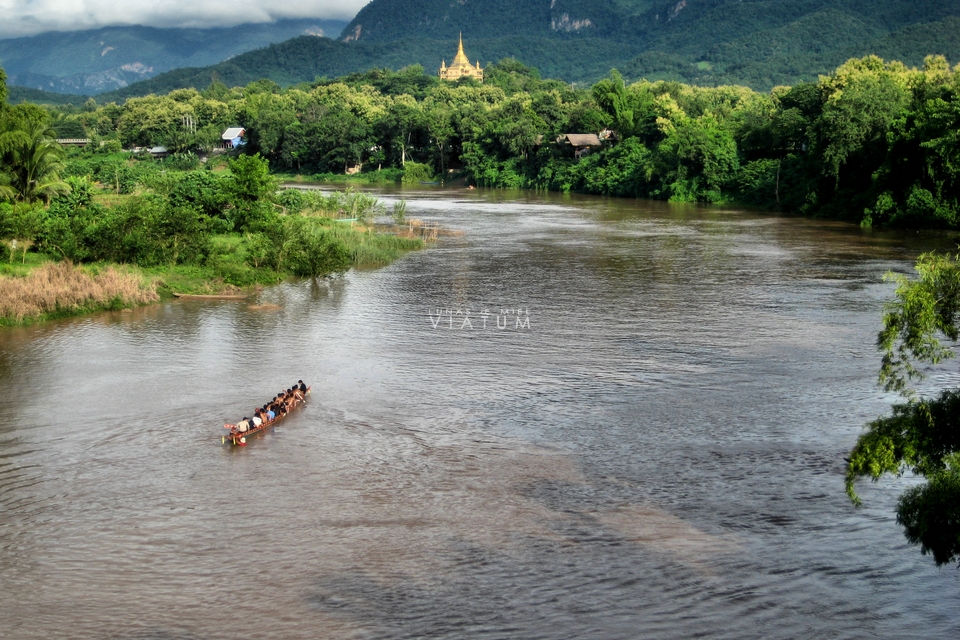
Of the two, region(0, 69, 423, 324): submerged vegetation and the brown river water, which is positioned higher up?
region(0, 69, 423, 324): submerged vegetation

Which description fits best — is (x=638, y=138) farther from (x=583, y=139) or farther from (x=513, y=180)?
(x=513, y=180)

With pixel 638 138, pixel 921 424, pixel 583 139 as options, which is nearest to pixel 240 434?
pixel 921 424

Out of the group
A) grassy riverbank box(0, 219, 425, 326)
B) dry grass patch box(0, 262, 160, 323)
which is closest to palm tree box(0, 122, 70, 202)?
grassy riverbank box(0, 219, 425, 326)

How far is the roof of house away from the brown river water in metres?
54.2

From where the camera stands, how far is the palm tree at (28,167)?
36.7m

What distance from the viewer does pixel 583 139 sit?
83.2 meters

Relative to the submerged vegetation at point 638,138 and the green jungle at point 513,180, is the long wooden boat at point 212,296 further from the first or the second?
the submerged vegetation at point 638,138

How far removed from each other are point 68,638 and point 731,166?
58.6 m

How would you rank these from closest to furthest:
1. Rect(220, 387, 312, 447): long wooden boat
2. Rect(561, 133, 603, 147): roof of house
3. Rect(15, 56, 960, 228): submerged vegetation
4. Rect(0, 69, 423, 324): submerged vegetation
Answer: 1. Rect(220, 387, 312, 447): long wooden boat
2. Rect(0, 69, 423, 324): submerged vegetation
3. Rect(15, 56, 960, 228): submerged vegetation
4. Rect(561, 133, 603, 147): roof of house

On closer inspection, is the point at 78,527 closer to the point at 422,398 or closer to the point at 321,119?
the point at 422,398

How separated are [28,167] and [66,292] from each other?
512 inches

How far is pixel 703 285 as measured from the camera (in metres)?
32.5

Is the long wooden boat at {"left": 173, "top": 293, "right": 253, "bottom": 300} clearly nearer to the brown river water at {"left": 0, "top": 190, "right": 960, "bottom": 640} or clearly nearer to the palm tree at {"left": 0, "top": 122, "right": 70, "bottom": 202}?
the brown river water at {"left": 0, "top": 190, "right": 960, "bottom": 640}

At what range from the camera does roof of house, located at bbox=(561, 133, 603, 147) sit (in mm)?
82500
